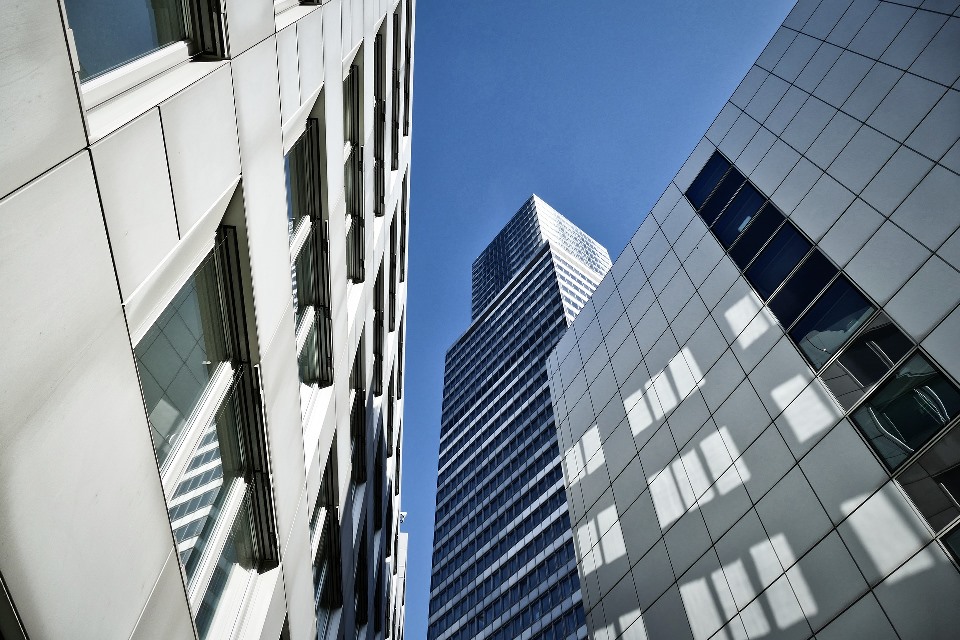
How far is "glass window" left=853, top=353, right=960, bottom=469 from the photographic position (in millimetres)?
11062

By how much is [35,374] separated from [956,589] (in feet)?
43.2

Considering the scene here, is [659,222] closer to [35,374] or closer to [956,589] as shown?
[956,589]

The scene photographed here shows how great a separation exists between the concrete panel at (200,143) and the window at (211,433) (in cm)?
75

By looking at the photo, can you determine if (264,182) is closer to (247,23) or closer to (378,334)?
(247,23)

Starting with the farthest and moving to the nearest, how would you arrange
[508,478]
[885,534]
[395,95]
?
1. [508,478]
2. [395,95]
3. [885,534]

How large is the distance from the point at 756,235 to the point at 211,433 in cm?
1841

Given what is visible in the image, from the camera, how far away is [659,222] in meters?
26.8

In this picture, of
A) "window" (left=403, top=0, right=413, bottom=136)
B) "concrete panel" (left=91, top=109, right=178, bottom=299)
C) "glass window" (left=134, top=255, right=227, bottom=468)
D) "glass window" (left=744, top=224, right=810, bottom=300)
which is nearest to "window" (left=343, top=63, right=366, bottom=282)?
"glass window" (left=134, top=255, right=227, bottom=468)

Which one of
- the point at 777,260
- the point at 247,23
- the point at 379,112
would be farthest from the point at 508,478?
the point at 247,23

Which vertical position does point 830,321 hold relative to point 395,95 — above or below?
below

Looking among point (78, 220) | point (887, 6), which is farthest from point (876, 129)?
point (78, 220)

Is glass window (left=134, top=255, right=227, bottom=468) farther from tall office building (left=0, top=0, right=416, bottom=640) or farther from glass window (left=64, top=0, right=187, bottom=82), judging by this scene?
glass window (left=64, top=0, right=187, bottom=82)

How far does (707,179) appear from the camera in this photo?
24.3 metres

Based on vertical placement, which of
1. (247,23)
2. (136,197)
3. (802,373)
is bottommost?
(802,373)
